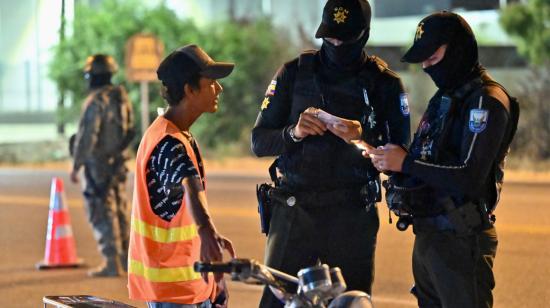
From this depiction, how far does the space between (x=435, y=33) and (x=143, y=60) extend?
13590 millimetres

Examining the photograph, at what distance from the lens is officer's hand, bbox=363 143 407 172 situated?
184 inches

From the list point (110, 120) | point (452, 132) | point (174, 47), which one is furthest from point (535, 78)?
point (452, 132)

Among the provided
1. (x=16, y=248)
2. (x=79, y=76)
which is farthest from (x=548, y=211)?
(x=79, y=76)

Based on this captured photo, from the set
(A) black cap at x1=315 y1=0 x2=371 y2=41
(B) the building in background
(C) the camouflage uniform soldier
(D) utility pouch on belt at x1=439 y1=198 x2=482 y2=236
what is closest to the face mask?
(C) the camouflage uniform soldier

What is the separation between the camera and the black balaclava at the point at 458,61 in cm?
468

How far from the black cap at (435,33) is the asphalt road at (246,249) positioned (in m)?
4.36

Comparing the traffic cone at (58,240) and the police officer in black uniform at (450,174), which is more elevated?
the police officer in black uniform at (450,174)

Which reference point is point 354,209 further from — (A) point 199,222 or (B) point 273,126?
(A) point 199,222

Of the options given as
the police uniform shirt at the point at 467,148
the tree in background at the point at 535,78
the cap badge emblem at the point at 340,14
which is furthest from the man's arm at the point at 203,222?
the tree in background at the point at 535,78

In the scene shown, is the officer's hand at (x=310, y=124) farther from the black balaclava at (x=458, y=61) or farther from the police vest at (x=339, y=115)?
the black balaclava at (x=458, y=61)

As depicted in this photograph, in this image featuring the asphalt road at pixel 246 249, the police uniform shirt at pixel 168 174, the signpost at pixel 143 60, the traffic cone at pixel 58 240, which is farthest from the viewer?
the signpost at pixel 143 60

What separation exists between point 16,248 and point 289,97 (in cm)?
767

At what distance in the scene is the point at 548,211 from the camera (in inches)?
596

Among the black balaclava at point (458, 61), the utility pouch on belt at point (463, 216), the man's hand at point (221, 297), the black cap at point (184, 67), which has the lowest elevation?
the man's hand at point (221, 297)
